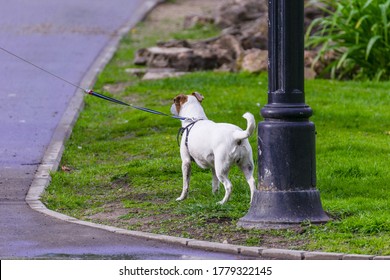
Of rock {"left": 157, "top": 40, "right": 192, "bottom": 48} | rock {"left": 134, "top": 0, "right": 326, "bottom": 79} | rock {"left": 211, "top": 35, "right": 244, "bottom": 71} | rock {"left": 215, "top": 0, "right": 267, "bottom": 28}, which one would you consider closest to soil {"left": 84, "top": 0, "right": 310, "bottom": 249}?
rock {"left": 134, "top": 0, "right": 326, "bottom": 79}

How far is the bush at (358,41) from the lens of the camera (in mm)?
18016

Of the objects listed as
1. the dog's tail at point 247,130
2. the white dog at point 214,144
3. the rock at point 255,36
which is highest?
the dog's tail at point 247,130

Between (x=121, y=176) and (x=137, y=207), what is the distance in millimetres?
1535

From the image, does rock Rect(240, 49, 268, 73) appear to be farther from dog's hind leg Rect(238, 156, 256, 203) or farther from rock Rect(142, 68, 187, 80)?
dog's hind leg Rect(238, 156, 256, 203)

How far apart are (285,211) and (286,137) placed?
638 mm

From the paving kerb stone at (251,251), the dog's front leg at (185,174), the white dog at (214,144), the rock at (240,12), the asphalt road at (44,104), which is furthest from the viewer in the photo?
the rock at (240,12)

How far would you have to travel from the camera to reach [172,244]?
345 inches

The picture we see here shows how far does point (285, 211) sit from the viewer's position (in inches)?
362

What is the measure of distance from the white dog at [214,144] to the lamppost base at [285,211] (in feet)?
1.47

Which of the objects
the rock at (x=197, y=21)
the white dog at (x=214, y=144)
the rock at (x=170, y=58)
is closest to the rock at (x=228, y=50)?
the rock at (x=170, y=58)

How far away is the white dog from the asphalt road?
1.22 meters

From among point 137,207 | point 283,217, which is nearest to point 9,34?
point 137,207

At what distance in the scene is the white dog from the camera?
9570mm

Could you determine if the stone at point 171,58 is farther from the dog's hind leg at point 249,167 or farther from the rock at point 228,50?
the dog's hind leg at point 249,167
